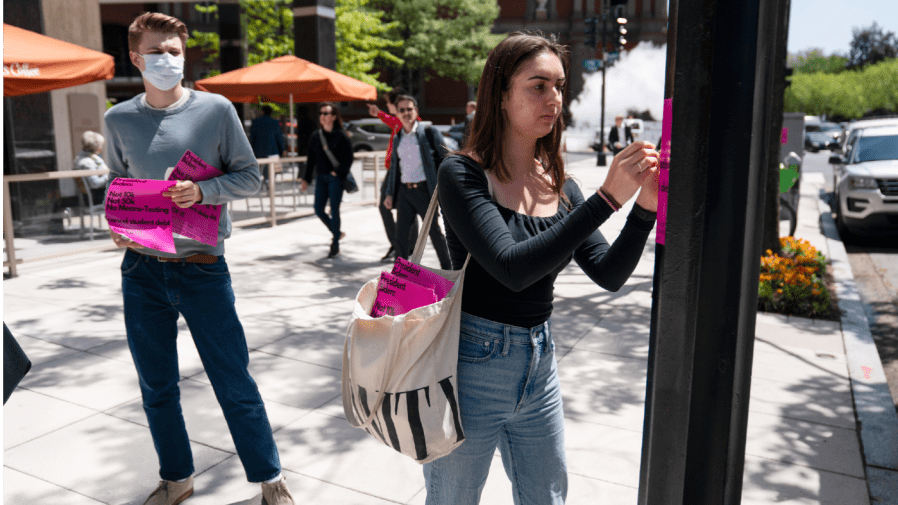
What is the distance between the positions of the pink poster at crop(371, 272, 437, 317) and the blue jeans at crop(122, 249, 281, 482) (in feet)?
4.25

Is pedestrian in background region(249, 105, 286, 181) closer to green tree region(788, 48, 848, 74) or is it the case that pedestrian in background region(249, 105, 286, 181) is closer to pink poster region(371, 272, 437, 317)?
pink poster region(371, 272, 437, 317)

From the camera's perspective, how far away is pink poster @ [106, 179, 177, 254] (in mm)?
2959

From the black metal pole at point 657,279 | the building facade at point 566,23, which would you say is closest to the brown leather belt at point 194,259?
the black metal pole at point 657,279

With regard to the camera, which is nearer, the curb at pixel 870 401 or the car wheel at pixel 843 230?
the curb at pixel 870 401

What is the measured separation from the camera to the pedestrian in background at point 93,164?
1020 centimetres

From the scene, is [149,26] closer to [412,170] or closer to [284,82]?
[412,170]

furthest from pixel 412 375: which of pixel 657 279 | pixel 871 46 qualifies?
pixel 871 46

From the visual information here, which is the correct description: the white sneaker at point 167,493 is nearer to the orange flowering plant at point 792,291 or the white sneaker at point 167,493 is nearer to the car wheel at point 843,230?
Answer: the orange flowering plant at point 792,291

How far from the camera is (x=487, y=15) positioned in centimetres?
4166

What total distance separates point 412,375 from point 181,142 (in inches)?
68.2

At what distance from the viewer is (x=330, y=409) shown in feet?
15.2

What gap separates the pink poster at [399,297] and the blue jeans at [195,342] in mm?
1296

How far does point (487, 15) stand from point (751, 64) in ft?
139

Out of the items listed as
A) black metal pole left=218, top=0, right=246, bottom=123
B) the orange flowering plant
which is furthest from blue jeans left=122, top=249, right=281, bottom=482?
black metal pole left=218, top=0, right=246, bottom=123
